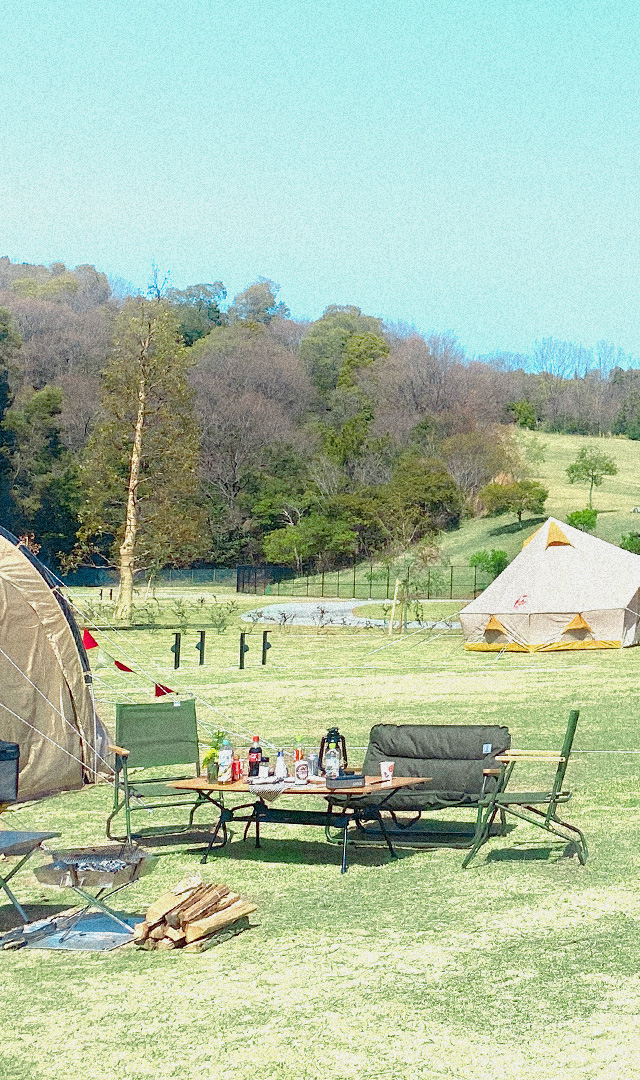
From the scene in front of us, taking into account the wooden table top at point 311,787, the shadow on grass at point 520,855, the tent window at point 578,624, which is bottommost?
the shadow on grass at point 520,855

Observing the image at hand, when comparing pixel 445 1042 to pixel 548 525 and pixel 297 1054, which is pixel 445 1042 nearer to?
pixel 297 1054

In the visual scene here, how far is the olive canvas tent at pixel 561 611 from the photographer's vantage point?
30234 mm

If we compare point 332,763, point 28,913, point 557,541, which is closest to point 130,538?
point 557,541

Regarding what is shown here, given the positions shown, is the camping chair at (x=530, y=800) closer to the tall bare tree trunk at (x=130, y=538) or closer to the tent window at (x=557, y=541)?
the tent window at (x=557, y=541)

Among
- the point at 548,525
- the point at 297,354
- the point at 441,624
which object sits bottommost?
the point at 441,624

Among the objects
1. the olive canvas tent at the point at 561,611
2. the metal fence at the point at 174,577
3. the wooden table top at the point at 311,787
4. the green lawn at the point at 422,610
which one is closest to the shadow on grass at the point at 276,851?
the wooden table top at the point at 311,787

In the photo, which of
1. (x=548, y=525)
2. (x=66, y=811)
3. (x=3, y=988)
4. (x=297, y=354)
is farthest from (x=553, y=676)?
(x=297, y=354)

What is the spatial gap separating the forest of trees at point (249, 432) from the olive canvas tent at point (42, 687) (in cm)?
2630

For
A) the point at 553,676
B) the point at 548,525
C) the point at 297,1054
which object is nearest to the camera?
the point at 297,1054

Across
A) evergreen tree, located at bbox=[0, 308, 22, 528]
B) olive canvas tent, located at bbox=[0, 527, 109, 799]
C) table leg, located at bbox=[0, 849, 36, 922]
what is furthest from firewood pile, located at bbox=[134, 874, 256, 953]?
evergreen tree, located at bbox=[0, 308, 22, 528]

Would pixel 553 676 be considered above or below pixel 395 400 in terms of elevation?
below

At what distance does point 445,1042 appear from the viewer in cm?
601

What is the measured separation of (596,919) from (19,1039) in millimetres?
3626

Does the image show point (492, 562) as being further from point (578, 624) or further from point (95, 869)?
point (95, 869)
